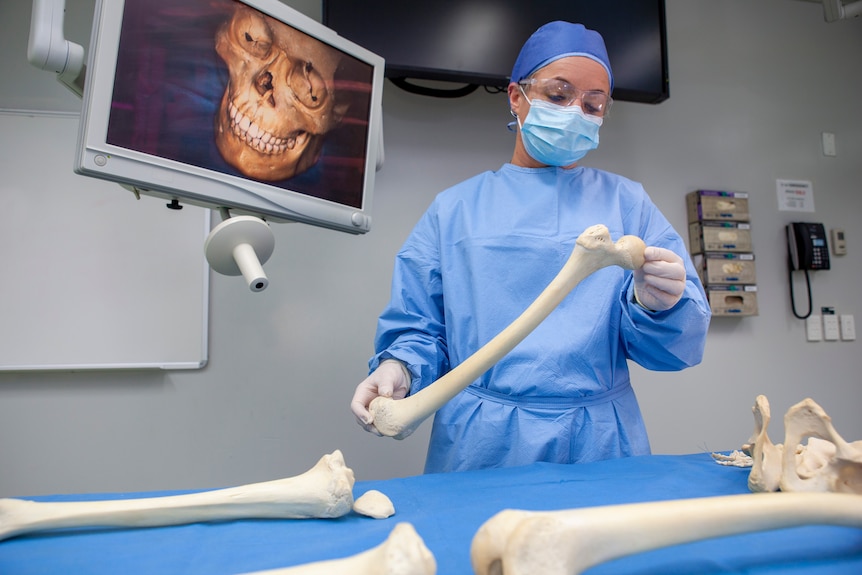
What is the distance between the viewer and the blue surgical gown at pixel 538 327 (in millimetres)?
1184

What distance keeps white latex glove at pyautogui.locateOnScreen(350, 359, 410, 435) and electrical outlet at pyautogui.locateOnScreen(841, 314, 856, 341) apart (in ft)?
8.54

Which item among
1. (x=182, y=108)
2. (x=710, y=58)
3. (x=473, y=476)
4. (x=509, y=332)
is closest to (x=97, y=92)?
(x=182, y=108)

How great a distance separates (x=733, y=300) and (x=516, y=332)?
2.00m

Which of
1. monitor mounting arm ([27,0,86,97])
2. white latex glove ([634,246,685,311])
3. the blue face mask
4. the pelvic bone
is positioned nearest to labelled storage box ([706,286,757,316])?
the blue face mask

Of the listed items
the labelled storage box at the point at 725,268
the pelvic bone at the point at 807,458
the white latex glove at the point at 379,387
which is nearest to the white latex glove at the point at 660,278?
the pelvic bone at the point at 807,458

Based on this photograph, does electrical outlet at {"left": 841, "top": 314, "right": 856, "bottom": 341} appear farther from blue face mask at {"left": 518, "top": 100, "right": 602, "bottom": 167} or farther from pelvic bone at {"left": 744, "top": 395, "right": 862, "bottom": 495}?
pelvic bone at {"left": 744, "top": 395, "right": 862, "bottom": 495}

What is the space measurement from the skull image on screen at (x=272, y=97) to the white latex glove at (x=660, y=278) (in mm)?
798

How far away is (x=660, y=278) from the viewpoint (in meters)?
1.01

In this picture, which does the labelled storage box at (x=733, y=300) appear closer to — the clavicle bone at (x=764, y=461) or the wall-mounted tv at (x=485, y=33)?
the wall-mounted tv at (x=485, y=33)

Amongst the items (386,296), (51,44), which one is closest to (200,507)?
(51,44)

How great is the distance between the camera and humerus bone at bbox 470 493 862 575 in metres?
0.52

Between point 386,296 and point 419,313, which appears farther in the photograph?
point 386,296

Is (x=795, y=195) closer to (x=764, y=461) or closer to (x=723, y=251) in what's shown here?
(x=723, y=251)

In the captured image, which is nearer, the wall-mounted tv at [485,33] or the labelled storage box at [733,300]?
the wall-mounted tv at [485,33]
